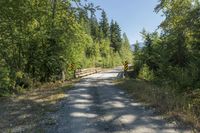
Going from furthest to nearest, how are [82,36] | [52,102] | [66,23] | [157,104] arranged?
[82,36]
[66,23]
[52,102]
[157,104]

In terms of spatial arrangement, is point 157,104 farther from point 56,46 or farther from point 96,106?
point 56,46

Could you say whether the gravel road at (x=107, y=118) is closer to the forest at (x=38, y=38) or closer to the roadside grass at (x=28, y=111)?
the roadside grass at (x=28, y=111)

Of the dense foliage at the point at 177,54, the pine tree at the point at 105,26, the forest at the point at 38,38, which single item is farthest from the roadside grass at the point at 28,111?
the pine tree at the point at 105,26

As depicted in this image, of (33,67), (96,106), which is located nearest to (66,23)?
(33,67)

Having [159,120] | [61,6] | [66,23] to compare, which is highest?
[61,6]

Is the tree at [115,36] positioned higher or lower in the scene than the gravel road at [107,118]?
higher

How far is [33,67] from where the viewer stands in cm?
2361

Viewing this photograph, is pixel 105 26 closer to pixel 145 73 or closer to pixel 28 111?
pixel 145 73

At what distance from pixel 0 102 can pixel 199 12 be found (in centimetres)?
1124

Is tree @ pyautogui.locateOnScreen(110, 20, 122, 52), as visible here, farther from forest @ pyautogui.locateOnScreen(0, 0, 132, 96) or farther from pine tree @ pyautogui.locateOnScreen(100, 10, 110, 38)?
forest @ pyautogui.locateOnScreen(0, 0, 132, 96)

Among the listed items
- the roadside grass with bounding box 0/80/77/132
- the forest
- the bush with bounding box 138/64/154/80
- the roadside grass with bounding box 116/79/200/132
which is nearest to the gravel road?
the roadside grass with bounding box 116/79/200/132

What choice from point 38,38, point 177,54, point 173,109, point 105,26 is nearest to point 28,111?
point 173,109

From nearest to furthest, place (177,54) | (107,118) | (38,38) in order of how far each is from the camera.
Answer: (107,118), (38,38), (177,54)

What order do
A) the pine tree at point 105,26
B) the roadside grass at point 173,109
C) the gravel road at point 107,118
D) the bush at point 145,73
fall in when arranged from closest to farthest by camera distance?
the gravel road at point 107,118 < the roadside grass at point 173,109 < the bush at point 145,73 < the pine tree at point 105,26
